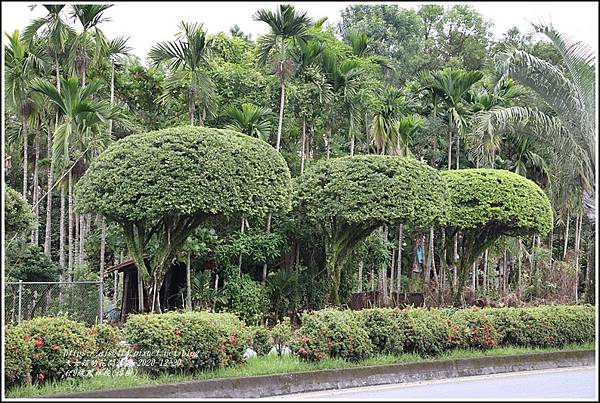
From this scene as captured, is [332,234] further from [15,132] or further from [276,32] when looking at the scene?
[15,132]

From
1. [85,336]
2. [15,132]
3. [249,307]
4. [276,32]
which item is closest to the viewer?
[85,336]

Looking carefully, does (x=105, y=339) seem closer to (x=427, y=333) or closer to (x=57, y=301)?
(x=427, y=333)

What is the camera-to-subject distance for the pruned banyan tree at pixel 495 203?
70.1 ft

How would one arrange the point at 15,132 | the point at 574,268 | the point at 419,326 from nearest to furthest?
the point at 419,326, the point at 15,132, the point at 574,268

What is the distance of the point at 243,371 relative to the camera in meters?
11.5

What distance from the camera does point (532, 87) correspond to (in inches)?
731

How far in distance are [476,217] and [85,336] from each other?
13506mm

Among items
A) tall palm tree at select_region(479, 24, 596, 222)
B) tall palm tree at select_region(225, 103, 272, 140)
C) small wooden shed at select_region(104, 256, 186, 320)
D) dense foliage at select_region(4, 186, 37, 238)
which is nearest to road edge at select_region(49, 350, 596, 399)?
tall palm tree at select_region(479, 24, 596, 222)

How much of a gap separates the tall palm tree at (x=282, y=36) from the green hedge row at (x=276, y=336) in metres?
9.61

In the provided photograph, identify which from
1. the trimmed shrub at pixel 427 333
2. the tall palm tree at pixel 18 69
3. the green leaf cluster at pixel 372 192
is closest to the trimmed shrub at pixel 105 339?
the trimmed shrub at pixel 427 333

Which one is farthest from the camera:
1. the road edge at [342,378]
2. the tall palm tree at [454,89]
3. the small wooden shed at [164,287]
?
the tall palm tree at [454,89]

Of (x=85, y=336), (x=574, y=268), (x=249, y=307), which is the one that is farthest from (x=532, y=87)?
(x=574, y=268)

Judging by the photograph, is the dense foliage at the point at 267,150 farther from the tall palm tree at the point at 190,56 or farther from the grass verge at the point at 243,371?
the grass verge at the point at 243,371

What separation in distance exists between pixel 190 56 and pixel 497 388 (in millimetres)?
12230
